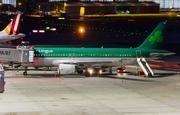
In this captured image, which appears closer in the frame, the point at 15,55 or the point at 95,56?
the point at 15,55

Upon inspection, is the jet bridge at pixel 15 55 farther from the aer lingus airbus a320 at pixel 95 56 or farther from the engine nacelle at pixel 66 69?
the engine nacelle at pixel 66 69

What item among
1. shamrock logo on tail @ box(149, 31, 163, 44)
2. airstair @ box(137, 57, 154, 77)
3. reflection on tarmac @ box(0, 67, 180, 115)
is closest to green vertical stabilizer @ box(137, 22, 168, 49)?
shamrock logo on tail @ box(149, 31, 163, 44)

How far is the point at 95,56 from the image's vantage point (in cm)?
4462

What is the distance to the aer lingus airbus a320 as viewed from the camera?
43.0 metres

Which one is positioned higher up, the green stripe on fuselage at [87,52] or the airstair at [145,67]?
the green stripe on fuselage at [87,52]

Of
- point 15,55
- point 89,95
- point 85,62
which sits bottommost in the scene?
point 89,95

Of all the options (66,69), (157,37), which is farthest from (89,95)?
(157,37)

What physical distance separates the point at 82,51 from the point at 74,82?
310 inches

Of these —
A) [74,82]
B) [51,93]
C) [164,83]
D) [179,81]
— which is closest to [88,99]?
[51,93]

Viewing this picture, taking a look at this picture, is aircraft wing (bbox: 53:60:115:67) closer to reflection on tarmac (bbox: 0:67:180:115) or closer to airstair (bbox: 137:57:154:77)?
reflection on tarmac (bbox: 0:67:180:115)

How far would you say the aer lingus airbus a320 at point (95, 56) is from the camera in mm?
42969

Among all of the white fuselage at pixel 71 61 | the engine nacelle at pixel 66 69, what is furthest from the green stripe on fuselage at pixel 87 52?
the engine nacelle at pixel 66 69

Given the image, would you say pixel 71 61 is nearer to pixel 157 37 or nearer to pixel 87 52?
pixel 87 52

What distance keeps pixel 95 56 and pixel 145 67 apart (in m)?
7.64
